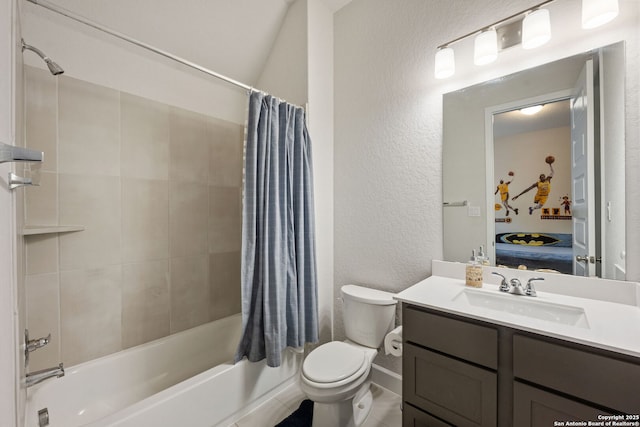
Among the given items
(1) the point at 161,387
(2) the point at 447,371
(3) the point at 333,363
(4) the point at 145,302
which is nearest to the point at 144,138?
(4) the point at 145,302

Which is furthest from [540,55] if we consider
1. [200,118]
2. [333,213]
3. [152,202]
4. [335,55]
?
[152,202]

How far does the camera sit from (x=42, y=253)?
1442 mm

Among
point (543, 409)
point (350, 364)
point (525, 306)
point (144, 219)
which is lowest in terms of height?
point (350, 364)

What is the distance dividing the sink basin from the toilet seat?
636 mm

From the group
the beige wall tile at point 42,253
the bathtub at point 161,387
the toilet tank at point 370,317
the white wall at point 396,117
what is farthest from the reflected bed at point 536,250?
the beige wall tile at point 42,253

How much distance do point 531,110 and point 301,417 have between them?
2.12 metres

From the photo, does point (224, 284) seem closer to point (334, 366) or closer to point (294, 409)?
point (294, 409)

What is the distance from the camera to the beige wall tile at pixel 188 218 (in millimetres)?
1953

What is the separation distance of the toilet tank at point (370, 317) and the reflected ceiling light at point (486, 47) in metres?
1.43

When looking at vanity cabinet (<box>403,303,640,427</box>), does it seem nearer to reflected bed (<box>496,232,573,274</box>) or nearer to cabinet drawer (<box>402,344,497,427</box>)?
cabinet drawer (<box>402,344,497,427</box>)

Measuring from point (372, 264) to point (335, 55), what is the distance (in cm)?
169

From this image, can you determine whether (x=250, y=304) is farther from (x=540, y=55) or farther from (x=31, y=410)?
(x=540, y=55)

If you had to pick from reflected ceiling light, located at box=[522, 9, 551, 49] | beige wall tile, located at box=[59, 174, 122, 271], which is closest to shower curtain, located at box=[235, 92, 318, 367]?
beige wall tile, located at box=[59, 174, 122, 271]

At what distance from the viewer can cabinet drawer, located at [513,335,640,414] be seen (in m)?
0.78
